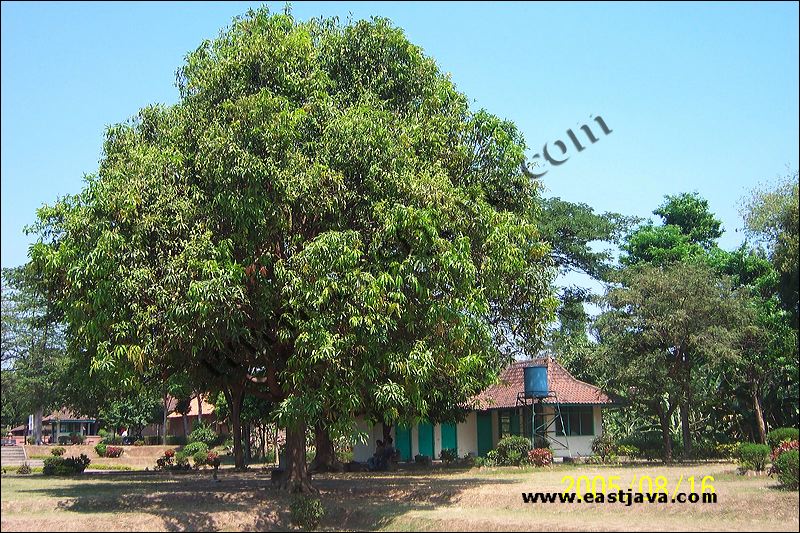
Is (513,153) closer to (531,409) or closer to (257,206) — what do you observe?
(257,206)

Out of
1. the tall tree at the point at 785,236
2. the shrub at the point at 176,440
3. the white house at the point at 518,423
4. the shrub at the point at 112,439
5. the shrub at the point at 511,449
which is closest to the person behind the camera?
→ the tall tree at the point at 785,236

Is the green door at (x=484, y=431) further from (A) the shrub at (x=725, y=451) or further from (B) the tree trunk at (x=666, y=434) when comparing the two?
(A) the shrub at (x=725, y=451)

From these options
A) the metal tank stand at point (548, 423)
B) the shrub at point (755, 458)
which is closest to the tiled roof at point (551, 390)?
the metal tank stand at point (548, 423)

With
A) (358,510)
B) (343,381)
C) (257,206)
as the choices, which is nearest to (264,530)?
(358,510)

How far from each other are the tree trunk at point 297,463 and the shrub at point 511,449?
43.8 feet

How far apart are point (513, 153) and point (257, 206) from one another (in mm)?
7401

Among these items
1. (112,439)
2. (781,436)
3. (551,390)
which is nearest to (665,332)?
(551,390)

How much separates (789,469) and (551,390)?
2059 centimetres

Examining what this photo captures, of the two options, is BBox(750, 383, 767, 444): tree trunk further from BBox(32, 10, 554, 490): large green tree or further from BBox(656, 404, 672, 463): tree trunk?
BBox(32, 10, 554, 490): large green tree

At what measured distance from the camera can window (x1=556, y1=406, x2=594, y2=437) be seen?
3759 cm

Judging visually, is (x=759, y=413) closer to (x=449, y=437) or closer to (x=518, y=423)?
(x=518, y=423)

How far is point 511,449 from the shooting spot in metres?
32.8

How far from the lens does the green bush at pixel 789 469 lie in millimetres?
16781

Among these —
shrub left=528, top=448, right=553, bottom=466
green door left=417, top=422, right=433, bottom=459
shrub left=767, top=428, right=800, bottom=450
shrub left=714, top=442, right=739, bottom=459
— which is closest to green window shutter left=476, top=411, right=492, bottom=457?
green door left=417, top=422, right=433, bottom=459
